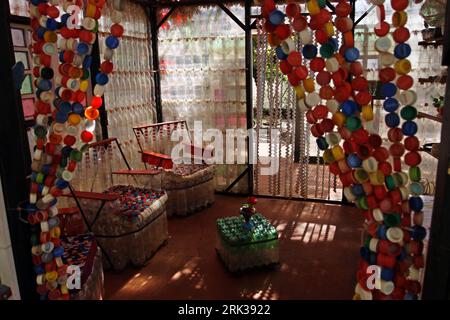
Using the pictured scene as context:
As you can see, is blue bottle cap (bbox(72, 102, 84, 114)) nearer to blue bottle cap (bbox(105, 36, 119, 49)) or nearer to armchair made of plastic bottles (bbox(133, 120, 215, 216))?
blue bottle cap (bbox(105, 36, 119, 49))

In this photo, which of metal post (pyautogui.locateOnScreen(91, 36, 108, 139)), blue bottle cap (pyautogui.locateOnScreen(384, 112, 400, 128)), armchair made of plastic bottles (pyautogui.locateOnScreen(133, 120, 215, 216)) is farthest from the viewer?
armchair made of plastic bottles (pyautogui.locateOnScreen(133, 120, 215, 216))

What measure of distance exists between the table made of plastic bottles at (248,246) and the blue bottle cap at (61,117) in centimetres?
174

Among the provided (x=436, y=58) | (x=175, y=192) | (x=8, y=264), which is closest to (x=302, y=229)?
(x=175, y=192)

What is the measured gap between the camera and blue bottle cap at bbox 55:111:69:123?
1.91 meters

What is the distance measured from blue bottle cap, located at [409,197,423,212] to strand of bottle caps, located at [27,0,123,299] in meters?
1.62

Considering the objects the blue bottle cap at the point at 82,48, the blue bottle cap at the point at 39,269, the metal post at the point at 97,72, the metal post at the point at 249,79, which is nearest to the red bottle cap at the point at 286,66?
the blue bottle cap at the point at 82,48

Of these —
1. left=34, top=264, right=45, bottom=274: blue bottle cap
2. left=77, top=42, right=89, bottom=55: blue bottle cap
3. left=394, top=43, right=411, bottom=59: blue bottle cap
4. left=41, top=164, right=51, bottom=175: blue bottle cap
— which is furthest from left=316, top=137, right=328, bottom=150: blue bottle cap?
left=34, top=264, right=45, bottom=274: blue bottle cap

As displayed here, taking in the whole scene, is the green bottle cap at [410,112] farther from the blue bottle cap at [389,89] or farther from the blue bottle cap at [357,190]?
the blue bottle cap at [357,190]

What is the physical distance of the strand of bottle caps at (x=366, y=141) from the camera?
5.01 ft

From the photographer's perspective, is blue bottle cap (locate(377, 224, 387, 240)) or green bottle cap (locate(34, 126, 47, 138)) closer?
blue bottle cap (locate(377, 224, 387, 240))

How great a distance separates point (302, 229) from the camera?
409 cm

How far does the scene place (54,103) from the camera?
1.93m

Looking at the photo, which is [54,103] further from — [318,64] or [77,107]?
[318,64]
